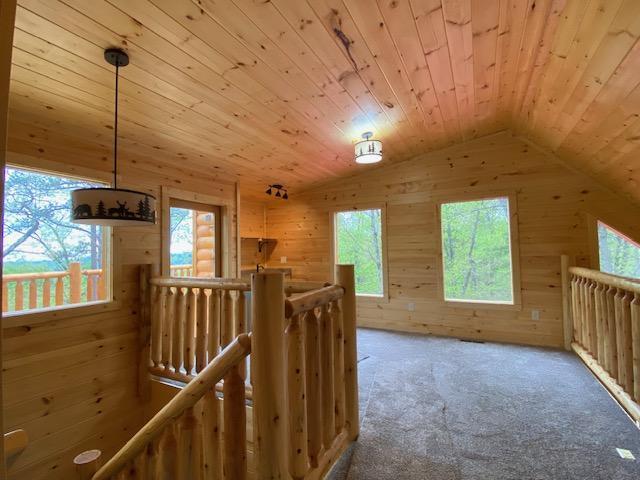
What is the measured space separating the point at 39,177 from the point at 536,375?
4.68m

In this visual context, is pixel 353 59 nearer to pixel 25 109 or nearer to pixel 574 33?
pixel 574 33

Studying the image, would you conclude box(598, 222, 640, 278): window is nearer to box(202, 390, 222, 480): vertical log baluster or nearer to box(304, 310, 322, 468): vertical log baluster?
box(304, 310, 322, 468): vertical log baluster

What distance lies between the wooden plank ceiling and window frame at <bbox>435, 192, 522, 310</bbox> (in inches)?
33.2

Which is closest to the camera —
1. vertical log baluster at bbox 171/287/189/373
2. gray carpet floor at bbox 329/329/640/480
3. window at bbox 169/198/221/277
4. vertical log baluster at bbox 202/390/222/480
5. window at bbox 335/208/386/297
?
vertical log baluster at bbox 202/390/222/480

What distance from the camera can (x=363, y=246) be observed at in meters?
5.09

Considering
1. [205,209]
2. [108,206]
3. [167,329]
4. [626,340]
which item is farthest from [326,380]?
[205,209]

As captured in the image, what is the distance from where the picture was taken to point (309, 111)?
2855mm

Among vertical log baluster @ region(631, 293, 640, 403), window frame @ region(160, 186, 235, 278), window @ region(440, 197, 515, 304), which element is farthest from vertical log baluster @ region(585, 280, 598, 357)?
window frame @ region(160, 186, 235, 278)

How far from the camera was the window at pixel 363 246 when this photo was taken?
4.94 m

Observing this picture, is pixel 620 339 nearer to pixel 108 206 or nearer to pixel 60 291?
pixel 108 206

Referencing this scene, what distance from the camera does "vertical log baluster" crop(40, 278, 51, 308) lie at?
271 centimetres

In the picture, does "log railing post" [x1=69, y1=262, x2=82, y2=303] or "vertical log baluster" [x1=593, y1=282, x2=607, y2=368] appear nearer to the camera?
"vertical log baluster" [x1=593, y1=282, x2=607, y2=368]

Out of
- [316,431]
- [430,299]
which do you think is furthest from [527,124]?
[316,431]

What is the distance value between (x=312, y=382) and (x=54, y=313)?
2.31 metres
